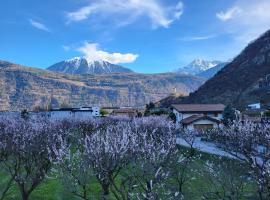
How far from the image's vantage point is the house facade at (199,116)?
335 feet

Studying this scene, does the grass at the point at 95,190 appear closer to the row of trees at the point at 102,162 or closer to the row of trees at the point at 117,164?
the row of trees at the point at 117,164

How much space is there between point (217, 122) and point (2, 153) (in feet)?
265

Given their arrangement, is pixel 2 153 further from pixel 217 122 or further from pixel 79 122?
pixel 217 122

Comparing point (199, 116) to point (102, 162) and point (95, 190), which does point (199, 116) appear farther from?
point (102, 162)

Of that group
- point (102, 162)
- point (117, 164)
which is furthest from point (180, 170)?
point (102, 162)

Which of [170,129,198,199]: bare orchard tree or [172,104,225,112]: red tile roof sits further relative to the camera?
[172,104,225,112]: red tile roof

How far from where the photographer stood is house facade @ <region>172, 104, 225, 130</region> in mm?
102000

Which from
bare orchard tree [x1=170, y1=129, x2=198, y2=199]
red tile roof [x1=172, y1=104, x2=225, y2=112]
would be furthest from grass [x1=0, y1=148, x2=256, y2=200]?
red tile roof [x1=172, y1=104, x2=225, y2=112]

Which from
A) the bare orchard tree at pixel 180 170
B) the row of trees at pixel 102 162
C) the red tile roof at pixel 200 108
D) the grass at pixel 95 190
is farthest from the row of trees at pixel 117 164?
the red tile roof at pixel 200 108

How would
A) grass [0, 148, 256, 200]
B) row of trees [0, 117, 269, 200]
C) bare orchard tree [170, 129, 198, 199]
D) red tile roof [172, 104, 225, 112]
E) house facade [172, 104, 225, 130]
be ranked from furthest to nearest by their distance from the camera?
red tile roof [172, 104, 225, 112] < house facade [172, 104, 225, 130] < grass [0, 148, 256, 200] < bare orchard tree [170, 129, 198, 199] < row of trees [0, 117, 269, 200]

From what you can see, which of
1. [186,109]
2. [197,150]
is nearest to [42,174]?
[197,150]

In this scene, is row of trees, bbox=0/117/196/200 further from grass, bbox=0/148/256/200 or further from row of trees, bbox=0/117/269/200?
grass, bbox=0/148/256/200

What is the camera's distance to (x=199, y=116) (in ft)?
338

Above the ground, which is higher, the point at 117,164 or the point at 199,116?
the point at 117,164
